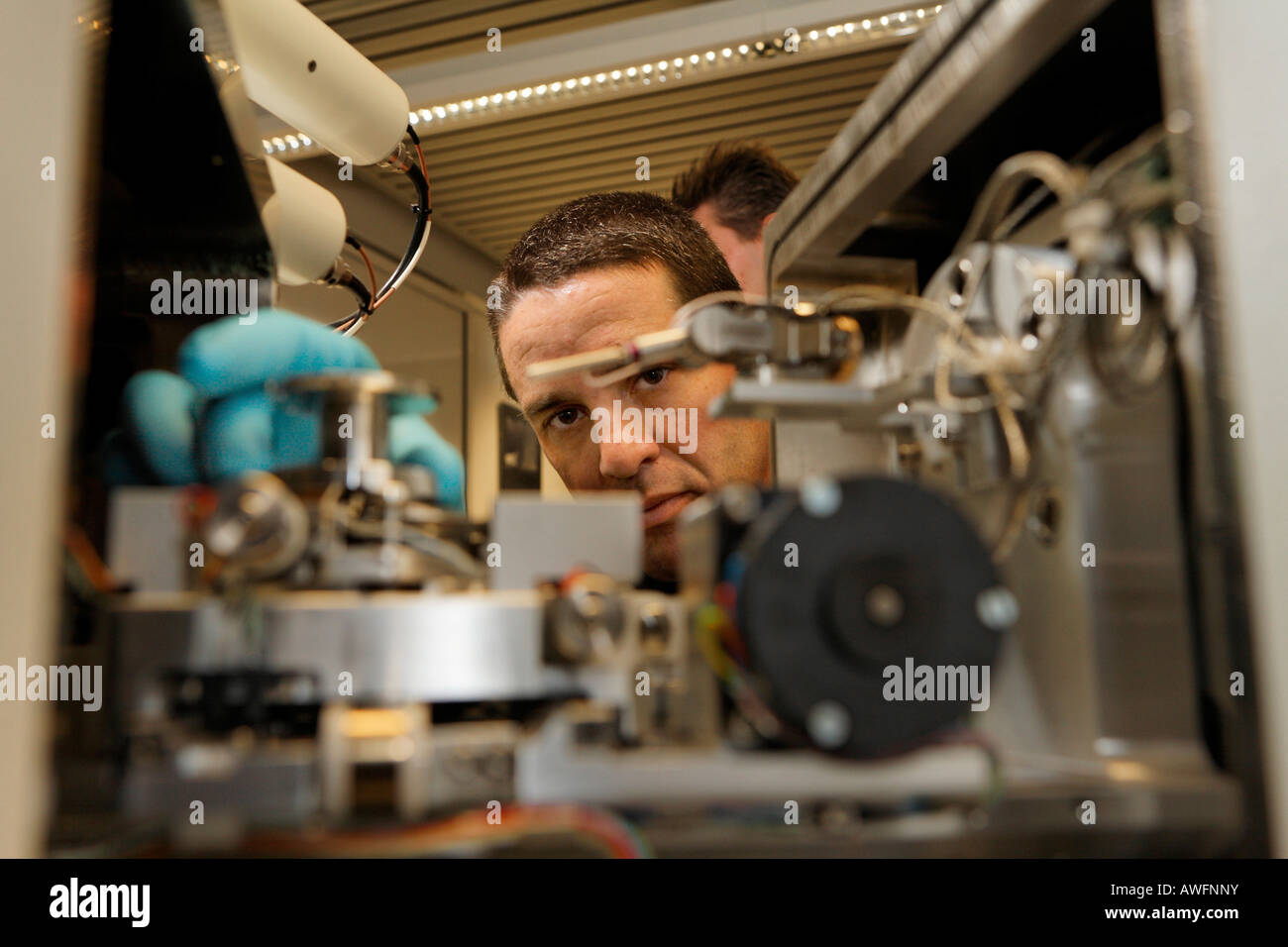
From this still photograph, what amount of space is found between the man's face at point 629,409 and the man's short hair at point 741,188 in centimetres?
73

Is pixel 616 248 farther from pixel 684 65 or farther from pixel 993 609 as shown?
pixel 993 609

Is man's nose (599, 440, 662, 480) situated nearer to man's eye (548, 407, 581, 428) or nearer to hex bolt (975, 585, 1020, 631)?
man's eye (548, 407, 581, 428)

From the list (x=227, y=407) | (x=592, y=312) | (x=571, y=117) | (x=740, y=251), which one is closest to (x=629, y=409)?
(x=592, y=312)

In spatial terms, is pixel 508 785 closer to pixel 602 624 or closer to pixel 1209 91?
pixel 602 624

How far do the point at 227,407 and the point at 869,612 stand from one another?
54 cm

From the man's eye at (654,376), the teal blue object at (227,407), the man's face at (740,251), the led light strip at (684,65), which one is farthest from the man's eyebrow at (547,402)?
the led light strip at (684,65)

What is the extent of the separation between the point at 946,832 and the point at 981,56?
24.7 inches

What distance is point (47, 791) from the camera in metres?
0.51

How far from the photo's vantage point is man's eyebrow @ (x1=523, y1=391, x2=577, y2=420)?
1564mm

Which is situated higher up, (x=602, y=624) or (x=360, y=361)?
(x=360, y=361)

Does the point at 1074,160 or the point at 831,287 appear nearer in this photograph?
the point at 1074,160

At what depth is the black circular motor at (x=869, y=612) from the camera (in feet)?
1.53
